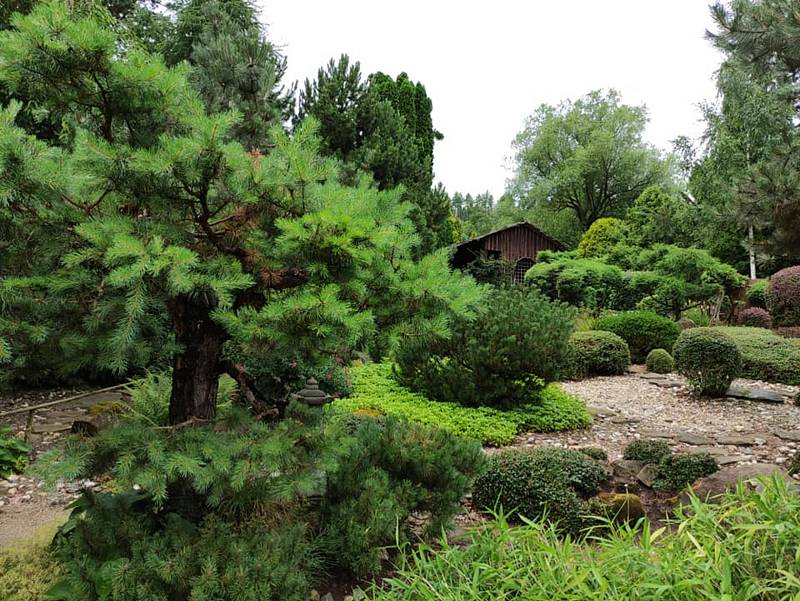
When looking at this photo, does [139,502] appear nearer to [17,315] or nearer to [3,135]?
[17,315]

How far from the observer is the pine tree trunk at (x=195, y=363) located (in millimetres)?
2469

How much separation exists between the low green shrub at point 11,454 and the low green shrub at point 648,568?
3.64 meters

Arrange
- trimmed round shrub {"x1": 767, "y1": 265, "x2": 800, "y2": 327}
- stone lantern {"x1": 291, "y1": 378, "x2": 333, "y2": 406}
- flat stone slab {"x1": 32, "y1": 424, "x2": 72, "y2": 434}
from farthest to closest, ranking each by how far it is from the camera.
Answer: trimmed round shrub {"x1": 767, "y1": 265, "x2": 800, "y2": 327} → stone lantern {"x1": 291, "y1": 378, "x2": 333, "y2": 406} → flat stone slab {"x1": 32, "y1": 424, "x2": 72, "y2": 434}

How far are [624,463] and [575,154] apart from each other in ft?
101

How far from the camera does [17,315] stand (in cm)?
222

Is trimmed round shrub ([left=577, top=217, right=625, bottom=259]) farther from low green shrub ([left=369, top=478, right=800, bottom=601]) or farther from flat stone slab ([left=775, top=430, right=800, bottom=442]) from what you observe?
low green shrub ([left=369, top=478, right=800, bottom=601])

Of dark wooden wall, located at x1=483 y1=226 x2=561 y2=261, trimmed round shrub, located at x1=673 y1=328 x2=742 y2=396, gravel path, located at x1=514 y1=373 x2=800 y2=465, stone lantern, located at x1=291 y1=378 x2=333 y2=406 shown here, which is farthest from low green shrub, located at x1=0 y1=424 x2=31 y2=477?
dark wooden wall, located at x1=483 y1=226 x2=561 y2=261

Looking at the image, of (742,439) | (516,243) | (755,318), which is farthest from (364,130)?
(516,243)

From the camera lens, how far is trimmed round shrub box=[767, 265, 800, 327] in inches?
504

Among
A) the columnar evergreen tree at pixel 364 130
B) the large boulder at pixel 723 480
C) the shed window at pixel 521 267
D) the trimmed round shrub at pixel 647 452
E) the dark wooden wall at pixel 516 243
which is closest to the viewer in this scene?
the large boulder at pixel 723 480

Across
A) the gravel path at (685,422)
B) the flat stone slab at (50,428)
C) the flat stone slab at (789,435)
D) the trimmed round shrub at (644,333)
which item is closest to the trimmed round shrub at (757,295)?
the trimmed round shrub at (644,333)

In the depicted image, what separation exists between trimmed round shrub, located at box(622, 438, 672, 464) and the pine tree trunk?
3658 mm

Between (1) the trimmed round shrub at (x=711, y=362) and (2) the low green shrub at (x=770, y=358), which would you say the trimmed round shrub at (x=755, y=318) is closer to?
(2) the low green shrub at (x=770, y=358)

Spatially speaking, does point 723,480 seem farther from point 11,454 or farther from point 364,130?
point 364,130
